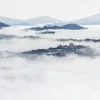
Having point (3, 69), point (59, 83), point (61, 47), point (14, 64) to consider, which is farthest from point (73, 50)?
point (59, 83)

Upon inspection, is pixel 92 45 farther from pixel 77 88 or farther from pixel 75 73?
pixel 77 88

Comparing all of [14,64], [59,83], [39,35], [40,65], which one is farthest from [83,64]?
[39,35]

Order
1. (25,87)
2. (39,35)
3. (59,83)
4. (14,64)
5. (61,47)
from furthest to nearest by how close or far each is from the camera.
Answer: (39,35), (61,47), (14,64), (59,83), (25,87)

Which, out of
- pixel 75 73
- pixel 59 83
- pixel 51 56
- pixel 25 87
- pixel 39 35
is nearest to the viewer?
pixel 25 87

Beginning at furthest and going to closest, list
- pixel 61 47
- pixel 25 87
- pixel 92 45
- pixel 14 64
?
pixel 92 45, pixel 61 47, pixel 14 64, pixel 25 87

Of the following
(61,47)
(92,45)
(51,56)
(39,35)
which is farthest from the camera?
(39,35)

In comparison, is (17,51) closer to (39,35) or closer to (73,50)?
(73,50)

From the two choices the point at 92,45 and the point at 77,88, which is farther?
the point at 92,45

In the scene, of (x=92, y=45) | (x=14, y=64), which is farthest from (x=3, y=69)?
(x=92, y=45)

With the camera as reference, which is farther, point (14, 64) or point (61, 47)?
point (61, 47)
